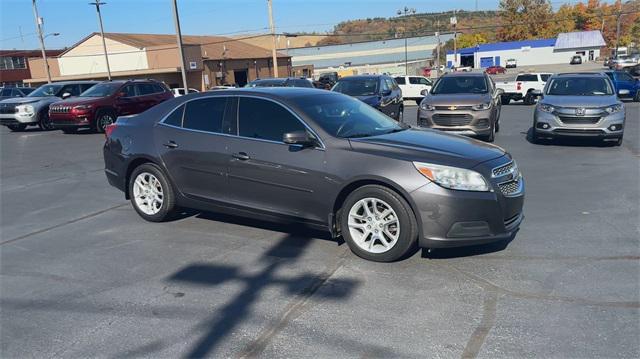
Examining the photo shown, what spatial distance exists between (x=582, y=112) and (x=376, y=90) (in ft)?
18.3

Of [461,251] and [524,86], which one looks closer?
[461,251]

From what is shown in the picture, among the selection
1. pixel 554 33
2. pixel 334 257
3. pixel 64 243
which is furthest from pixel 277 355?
pixel 554 33

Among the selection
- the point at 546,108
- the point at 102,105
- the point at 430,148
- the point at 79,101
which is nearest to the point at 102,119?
the point at 102,105

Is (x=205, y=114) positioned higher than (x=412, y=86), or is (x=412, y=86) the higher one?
(x=205, y=114)

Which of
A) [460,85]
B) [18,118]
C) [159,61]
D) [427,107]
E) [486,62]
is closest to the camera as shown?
[427,107]

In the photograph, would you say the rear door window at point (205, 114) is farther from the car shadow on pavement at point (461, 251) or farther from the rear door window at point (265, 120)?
the car shadow on pavement at point (461, 251)

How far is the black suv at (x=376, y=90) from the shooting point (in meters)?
14.2

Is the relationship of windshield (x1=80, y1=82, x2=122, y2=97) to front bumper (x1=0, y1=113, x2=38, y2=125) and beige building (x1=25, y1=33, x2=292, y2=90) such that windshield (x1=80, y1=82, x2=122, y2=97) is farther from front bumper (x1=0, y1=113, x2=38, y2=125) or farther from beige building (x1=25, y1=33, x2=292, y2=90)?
beige building (x1=25, y1=33, x2=292, y2=90)

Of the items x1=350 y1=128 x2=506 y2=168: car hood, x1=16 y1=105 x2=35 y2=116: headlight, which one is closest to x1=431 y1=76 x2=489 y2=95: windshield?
x1=350 y1=128 x2=506 y2=168: car hood

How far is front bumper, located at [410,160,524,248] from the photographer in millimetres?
4418

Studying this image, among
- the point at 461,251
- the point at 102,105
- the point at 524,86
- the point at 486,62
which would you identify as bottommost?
the point at 486,62

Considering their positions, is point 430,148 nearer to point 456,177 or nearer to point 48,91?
point 456,177

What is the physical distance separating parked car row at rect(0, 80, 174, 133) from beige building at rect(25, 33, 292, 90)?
29482mm

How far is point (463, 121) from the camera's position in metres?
11.8
